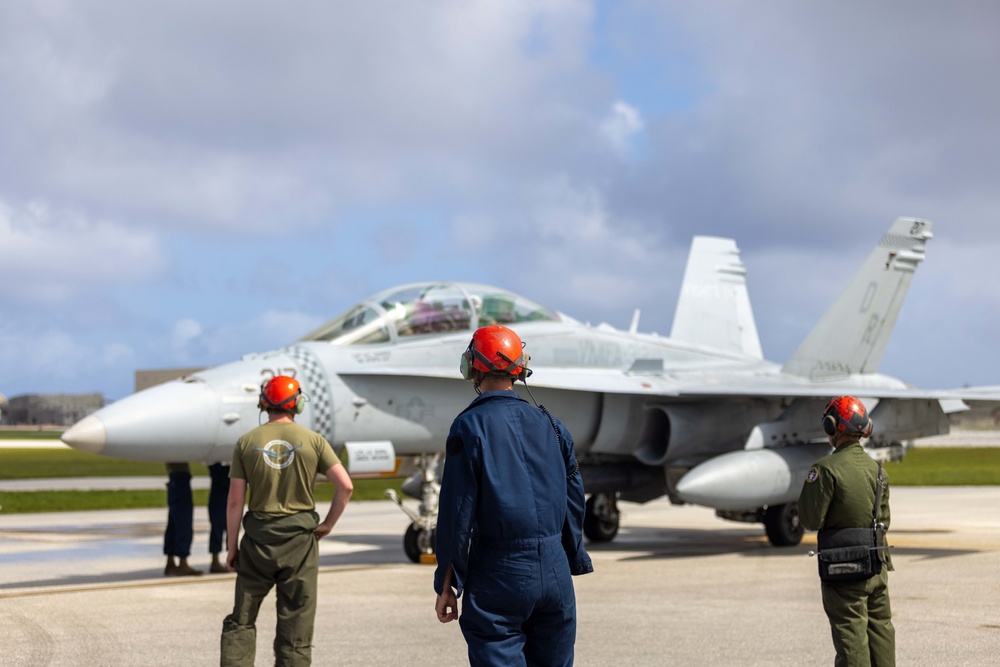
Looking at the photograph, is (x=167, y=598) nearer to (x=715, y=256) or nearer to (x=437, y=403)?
(x=437, y=403)

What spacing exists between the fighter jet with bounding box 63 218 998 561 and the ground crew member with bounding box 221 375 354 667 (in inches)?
167

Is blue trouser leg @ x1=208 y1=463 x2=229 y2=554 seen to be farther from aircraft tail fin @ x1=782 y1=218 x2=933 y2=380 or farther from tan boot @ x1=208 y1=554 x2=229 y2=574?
aircraft tail fin @ x1=782 y1=218 x2=933 y2=380

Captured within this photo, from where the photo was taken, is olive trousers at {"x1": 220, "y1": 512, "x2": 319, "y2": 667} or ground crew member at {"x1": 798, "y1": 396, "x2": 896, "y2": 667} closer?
ground crew member at {"x1": 798, "y1": 396, "x2": 896, "y2": 667}

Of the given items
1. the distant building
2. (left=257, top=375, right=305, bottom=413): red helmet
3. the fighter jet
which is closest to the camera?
(left=257, top=375, right=305, bottom=413): red helmet

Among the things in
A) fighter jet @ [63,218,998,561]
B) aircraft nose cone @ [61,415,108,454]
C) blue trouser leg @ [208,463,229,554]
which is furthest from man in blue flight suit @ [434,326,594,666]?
blue trouser leg @ [208,463,229,554]

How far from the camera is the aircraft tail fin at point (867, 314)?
53.1 feet

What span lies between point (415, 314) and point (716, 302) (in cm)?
917

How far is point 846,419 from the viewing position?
5.54 metres

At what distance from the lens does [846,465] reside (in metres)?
5.43

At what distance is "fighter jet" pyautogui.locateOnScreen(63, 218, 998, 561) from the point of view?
1050cm

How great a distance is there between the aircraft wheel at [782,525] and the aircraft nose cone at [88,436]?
829 centimetres

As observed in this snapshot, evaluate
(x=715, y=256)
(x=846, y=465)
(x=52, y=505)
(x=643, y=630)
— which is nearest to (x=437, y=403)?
(x=643, y=630)

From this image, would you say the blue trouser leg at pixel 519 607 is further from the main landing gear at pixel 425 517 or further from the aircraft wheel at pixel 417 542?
the aircraft wheel at pixel 417 542

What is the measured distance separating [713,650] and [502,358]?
3.67 metres
